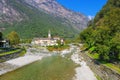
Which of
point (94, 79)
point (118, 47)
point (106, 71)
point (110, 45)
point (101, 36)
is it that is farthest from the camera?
point (101, 36)

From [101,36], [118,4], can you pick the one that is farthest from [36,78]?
[118,4]

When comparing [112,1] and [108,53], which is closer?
[108,53]

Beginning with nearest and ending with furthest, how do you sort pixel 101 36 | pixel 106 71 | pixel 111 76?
pixel 111 76, pixel 106 71, pixel 101 36

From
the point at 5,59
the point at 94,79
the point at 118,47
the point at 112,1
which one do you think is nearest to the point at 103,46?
the point at 118,47

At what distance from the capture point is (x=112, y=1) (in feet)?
494

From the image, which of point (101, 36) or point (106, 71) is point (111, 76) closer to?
point (106, 71)

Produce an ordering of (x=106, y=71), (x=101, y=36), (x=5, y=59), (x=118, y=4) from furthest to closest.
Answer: (x=118, y=4)
(x=5, y=59)
(x=101, y=36)
(x=106, y=71)

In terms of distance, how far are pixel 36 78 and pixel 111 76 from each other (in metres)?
16.5

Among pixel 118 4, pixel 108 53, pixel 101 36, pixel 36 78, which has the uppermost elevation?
pixel 118 4

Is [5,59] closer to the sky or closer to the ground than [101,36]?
closer to the ground

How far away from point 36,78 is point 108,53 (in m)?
17.3

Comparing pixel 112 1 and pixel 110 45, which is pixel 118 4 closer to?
pixel 112 1

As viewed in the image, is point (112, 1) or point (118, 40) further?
point (112, 1)

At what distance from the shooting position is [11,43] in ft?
535
